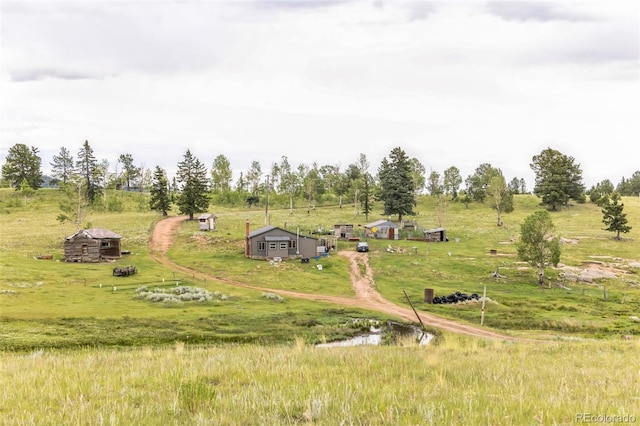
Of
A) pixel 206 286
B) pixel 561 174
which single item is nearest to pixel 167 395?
pixel 206 286

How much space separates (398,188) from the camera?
104188 millimetres

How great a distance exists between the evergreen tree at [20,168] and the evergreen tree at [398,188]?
4607 inches

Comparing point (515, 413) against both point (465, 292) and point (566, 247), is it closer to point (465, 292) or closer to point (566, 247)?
point (465, 292)

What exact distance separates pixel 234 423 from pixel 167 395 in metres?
2.43

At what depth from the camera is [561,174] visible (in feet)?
415

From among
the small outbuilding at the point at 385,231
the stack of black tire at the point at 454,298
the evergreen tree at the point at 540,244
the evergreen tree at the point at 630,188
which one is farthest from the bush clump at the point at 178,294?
the evergreen tree at the point at 630,188

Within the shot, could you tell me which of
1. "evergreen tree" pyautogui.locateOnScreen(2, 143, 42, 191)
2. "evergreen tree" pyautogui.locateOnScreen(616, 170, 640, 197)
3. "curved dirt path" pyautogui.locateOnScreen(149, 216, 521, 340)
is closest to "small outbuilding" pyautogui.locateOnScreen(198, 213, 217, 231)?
"curved dirt path" pyautogui.locateOnScreen(149, 216, 521, 340)

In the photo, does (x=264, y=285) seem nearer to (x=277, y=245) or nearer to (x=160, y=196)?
(x=277, y=245)

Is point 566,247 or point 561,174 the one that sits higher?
point 561,174

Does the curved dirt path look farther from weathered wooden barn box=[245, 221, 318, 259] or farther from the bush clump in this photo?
the bush clump

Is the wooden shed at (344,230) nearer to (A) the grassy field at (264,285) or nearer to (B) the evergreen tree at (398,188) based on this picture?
(A) the grassy field at (264,285)

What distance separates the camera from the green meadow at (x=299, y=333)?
5980 mm

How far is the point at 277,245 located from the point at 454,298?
1225 inches

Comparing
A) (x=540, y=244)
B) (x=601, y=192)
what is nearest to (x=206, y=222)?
(x=540, y=244)
